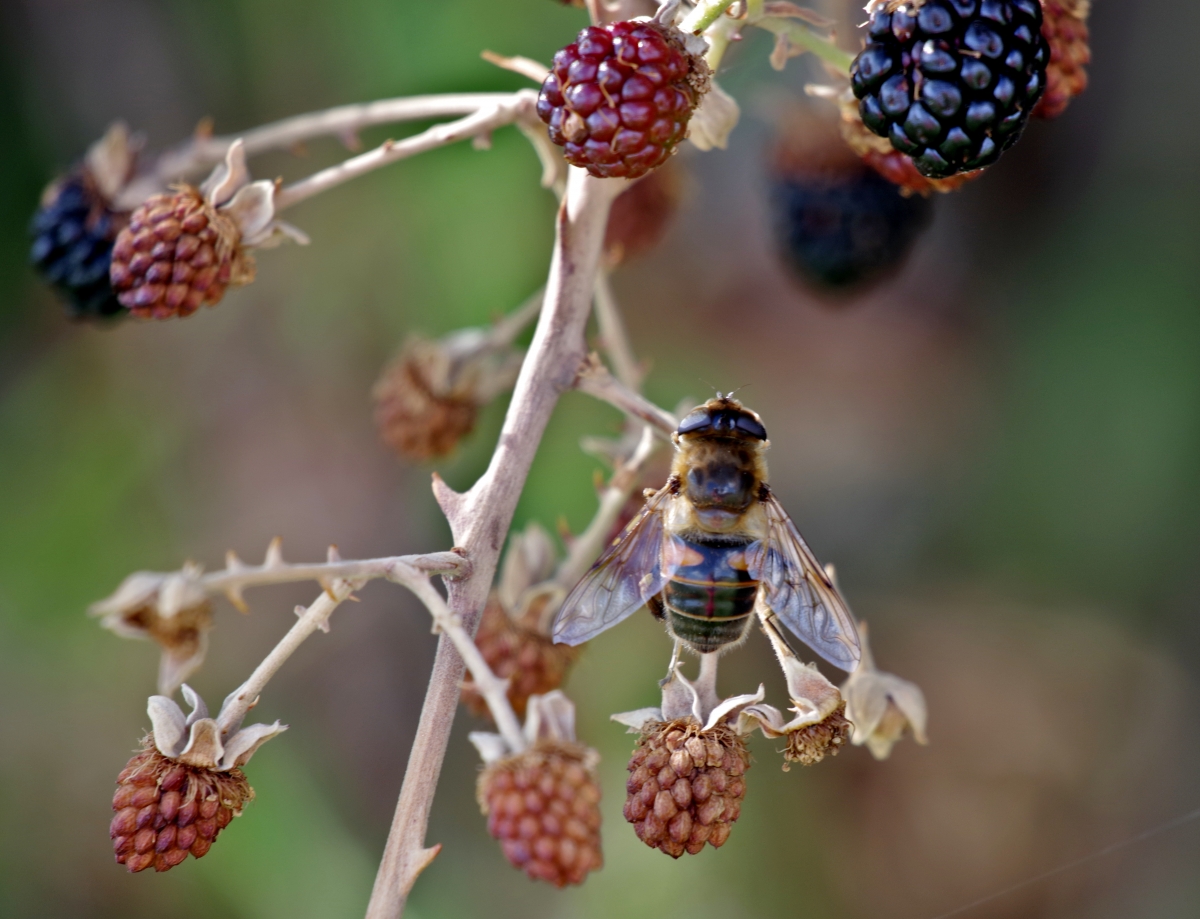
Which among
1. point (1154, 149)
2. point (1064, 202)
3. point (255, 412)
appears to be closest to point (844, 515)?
point (1064, 202)

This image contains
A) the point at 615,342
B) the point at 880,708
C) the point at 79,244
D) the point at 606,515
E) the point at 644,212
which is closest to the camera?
the point at 880,708

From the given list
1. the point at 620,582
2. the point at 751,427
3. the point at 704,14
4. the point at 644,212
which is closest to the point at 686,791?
the point at 620,582

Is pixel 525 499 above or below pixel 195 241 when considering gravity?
below

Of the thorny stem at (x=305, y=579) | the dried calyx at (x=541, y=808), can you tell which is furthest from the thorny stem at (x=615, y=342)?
the dried calyx at (x=541, y=808)

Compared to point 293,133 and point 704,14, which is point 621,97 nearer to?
point 704,14

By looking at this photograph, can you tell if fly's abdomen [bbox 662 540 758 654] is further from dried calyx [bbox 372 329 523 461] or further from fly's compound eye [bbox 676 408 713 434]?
dried calyx [bbox 372 329 523 461]

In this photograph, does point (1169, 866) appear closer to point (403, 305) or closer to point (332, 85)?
point (403, 305)
